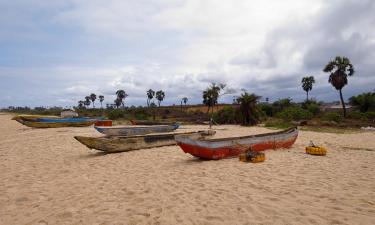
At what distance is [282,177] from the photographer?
7.54 m

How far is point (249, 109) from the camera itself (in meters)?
29.2

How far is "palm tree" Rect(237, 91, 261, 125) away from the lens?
29.1 meters

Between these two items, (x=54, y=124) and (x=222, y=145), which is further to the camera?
(x=54, y=124)

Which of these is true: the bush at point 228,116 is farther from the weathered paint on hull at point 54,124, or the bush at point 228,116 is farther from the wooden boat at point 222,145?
the wooden boat at point 222,145

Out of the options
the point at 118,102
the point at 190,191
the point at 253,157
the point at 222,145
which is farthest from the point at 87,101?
Result: the point at 190,191

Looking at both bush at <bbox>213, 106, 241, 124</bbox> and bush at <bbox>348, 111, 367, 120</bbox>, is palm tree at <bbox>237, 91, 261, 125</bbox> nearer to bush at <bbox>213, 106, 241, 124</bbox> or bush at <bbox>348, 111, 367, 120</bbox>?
bush at <bbox>213, 106, 241, 124</bbox>

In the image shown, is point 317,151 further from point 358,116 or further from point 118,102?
point 118,102

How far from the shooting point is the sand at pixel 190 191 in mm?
5090

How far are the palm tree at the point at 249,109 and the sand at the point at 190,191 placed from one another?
17.9 m

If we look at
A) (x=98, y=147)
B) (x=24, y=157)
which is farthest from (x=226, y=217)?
(x=24, y=157)

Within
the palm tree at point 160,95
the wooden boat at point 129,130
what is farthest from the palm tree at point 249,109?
the palm tree at point 160,95

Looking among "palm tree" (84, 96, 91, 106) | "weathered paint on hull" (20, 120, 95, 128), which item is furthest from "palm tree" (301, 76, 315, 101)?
"palm tree" (84, 96, 91, 106)

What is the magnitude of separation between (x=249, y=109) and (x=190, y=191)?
2342cm

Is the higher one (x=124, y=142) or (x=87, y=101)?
(x=87, y=101)
